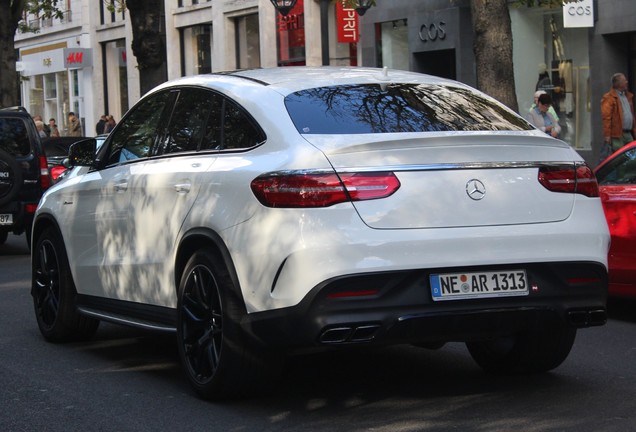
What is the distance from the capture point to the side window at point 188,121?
7.32 m

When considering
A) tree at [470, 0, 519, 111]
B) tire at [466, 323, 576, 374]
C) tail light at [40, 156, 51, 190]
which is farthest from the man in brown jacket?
tire at [466, 323, 576, 374]

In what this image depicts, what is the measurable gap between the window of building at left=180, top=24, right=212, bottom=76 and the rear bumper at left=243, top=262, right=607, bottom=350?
35991 millimetres

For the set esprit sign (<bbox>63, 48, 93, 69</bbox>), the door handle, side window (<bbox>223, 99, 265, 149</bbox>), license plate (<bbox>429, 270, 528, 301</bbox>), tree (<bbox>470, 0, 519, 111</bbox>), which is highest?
esprit sign (<bbox>63, 48, 93, 69</bbox>)

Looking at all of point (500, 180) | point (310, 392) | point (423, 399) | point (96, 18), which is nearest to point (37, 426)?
point (310, 392)

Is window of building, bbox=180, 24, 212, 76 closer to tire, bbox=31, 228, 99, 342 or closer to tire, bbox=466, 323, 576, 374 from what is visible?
tire, bbox=31, 228, 99, 342

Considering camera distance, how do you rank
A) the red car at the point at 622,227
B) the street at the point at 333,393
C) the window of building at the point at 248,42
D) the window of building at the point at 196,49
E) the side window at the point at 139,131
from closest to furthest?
the street at the point at 333,393, the side window at the point at 139,131, the red car at the point at 622,227, the window of building at the point at 248,42, the window of building at the point at 196,49

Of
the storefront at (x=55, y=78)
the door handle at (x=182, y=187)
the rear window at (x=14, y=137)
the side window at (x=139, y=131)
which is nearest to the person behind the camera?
the door handle at (x=182, y=187)

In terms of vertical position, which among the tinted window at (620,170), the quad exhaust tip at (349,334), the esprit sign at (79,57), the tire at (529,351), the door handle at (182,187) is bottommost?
the tire at (529,351)

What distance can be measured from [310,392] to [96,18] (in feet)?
155

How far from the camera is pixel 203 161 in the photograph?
277 inches

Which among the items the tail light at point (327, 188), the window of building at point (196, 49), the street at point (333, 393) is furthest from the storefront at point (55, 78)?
the tail light at point (327, 188)

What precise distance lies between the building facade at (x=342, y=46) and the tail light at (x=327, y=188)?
621 inches

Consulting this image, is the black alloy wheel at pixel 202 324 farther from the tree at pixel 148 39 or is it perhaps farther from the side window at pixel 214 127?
the tree at pixel 148 39

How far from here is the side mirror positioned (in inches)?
344
